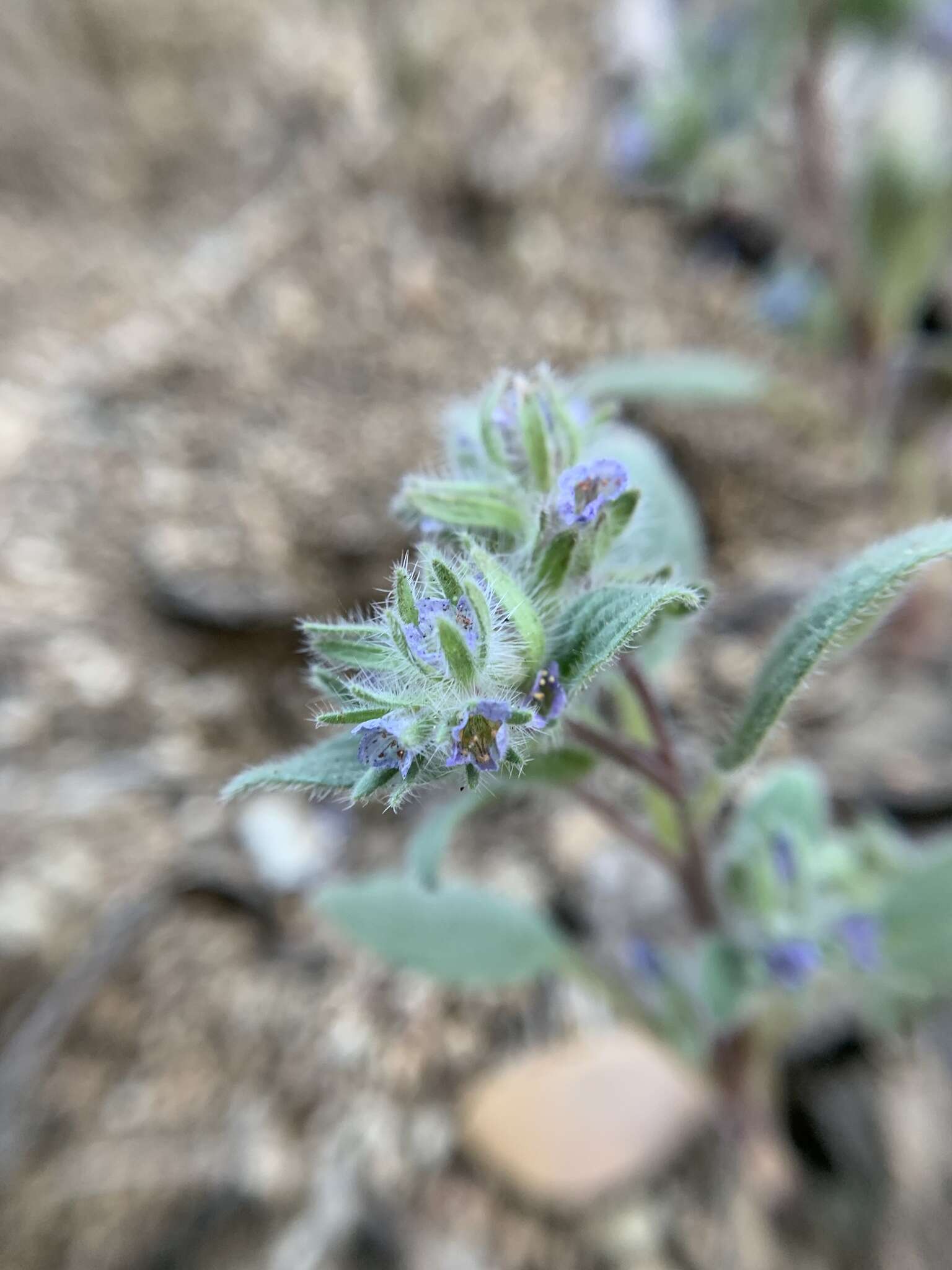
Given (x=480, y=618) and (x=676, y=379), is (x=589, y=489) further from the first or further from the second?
(x=676, y=379)

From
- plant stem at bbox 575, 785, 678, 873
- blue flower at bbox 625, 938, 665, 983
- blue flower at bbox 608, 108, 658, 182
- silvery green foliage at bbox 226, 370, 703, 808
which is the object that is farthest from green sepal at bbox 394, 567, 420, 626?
blue flower at bbox 608, 108, 658, 182

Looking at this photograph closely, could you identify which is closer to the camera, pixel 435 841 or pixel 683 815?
pixel 435 841

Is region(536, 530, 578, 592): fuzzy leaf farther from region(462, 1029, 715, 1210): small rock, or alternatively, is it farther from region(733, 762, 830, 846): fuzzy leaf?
region(462, 1029, 715, 1210): small rock

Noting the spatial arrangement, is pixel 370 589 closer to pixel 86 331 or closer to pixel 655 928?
pixel 655 928

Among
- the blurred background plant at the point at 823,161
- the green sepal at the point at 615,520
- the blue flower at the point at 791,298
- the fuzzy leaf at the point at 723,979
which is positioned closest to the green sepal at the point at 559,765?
the green sepal at the point at 615,520

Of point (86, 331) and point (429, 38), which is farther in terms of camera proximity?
point (429, 38)

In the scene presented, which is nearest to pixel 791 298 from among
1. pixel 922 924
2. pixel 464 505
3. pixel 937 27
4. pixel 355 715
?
pixel 937 27

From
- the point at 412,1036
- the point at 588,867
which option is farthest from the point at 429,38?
the point at 412,1036

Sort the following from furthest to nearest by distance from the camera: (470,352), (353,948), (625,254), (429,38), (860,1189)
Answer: (429,38) < (625,254) < (470,352) < (353,948) < (860,1189)

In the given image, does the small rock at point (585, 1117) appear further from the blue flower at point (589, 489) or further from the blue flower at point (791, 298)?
the blue flower at point (791, 298)
